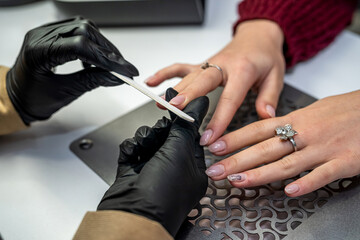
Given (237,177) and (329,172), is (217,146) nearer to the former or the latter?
(237,177)

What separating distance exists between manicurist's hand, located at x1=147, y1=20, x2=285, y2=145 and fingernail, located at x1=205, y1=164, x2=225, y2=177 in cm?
5

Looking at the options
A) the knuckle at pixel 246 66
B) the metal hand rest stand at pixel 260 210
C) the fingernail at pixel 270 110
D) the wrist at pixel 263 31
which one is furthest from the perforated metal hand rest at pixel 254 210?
the wrist at pixel 263 31

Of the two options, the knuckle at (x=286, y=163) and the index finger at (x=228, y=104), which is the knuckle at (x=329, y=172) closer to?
the knuckle at (x=286, y=163)

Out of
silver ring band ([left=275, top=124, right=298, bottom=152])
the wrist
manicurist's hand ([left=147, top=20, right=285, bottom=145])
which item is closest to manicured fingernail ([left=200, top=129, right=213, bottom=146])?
manicurist's hand ([left=147, top=20, right=285, bottom=145])

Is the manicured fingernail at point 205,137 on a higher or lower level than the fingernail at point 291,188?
higher

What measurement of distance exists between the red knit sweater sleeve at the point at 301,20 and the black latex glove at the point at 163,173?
38cm

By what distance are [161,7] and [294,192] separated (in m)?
0.60

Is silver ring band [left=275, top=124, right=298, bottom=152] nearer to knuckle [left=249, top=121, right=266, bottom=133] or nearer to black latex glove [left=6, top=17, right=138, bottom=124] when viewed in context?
knuckle [left=249, top=121, right=266, bottom=133]

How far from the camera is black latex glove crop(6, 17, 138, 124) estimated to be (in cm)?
56

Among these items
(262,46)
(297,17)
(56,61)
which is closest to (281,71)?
(262,46)

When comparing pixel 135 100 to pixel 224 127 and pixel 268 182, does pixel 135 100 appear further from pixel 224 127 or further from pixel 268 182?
pixel 268 182

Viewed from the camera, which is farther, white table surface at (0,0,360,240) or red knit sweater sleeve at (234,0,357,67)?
red knit sweater sleeve at (234,0,357,67)

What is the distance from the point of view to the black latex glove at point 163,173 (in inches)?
17.3

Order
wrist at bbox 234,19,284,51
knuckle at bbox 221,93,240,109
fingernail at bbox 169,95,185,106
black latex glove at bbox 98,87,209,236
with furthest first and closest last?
wrist at bbox 234,19,284,51, knuckle at bbox 221,93,240,109, fingernail at bbox 169,95,185,106, black latex glove at bbox 98,87,209,236
